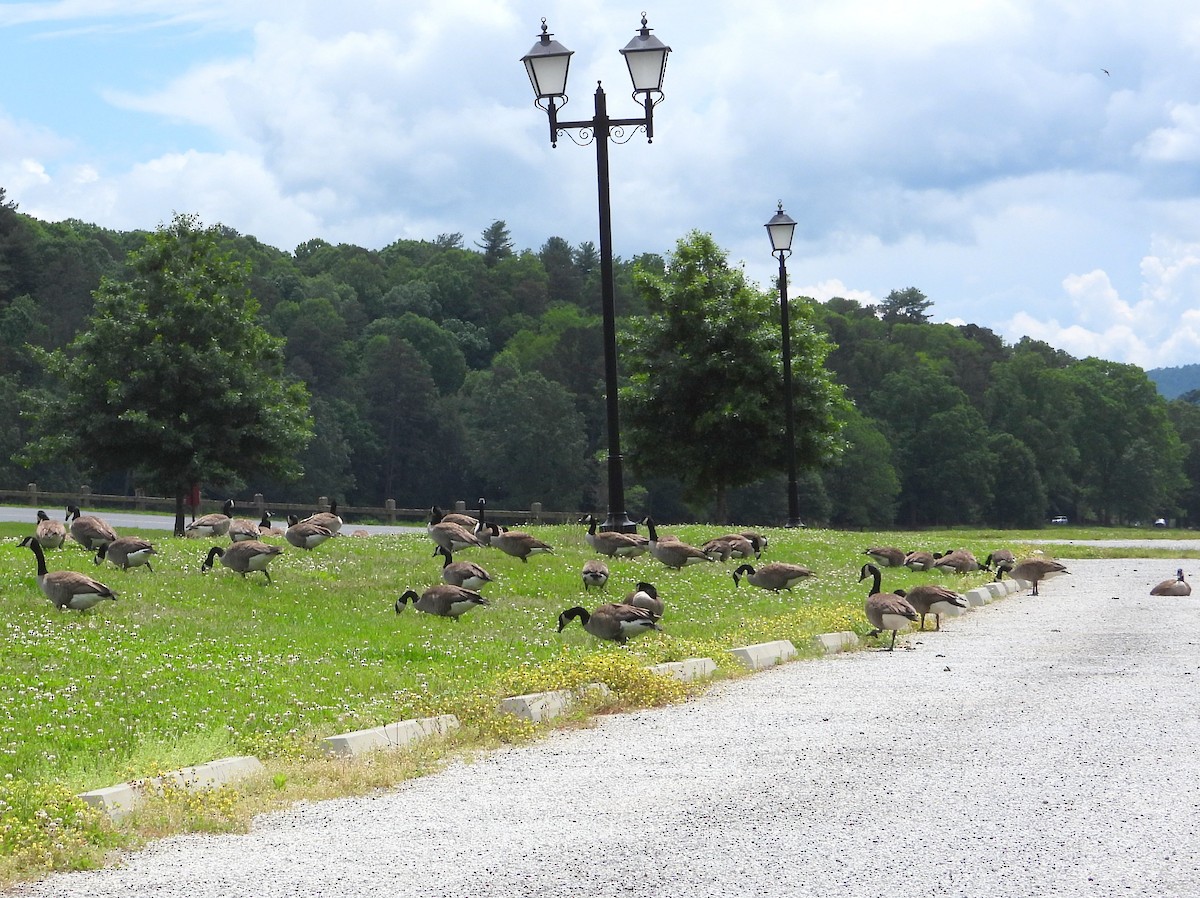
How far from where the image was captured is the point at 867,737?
29.8ft

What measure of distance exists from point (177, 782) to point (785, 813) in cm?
336

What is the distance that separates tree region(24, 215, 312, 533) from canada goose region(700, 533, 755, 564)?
2022 cm

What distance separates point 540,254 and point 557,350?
164 feet

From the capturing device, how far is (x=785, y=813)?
6.90 metres

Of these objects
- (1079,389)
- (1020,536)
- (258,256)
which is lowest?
(1020,536)

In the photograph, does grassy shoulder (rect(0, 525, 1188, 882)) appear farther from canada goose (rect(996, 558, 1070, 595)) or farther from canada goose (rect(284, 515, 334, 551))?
canada goose (rect(996, 558, 1070, 595))

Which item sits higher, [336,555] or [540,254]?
[540,254]

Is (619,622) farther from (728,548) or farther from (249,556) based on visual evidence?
(728,548)

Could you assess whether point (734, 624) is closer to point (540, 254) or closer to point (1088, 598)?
point (1088, 598)

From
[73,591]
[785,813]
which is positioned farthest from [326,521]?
[785,813]

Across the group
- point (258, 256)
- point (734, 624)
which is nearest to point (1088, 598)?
point (734, 624)

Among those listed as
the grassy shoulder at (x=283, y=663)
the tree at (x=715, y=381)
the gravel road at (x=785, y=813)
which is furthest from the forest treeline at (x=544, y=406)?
the gravel road at (x=785, y=813)

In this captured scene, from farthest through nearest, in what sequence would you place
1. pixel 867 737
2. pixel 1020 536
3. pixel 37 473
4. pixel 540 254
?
pixel 540 254
pixel 37 473
pixel 1020 536
pixel 867 737

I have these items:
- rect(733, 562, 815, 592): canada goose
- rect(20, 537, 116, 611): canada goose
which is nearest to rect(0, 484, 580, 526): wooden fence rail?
rect(733, 562, 815, 592): canada goose
